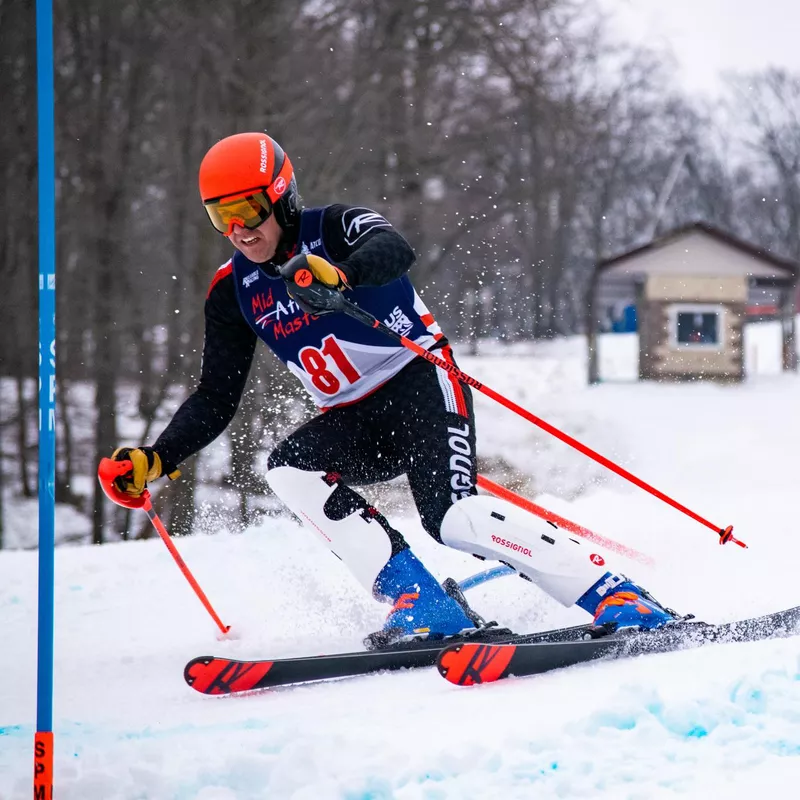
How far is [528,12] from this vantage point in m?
9.84

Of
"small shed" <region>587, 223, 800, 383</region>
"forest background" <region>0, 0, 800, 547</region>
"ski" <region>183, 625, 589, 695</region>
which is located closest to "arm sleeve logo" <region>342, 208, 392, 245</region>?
"ski" <region>183, 625, 589, 695</region>

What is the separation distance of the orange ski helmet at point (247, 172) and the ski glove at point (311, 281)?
39cm

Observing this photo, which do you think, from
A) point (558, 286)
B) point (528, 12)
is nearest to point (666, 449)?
point (528, 12)

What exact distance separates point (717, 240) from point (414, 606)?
15942 millimetres

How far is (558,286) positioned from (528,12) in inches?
624

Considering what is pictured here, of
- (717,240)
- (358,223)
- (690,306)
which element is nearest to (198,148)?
(358,223)

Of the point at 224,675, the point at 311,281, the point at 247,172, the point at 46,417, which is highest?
the point at 247,172

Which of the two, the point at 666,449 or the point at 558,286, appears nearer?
the point at 666,449

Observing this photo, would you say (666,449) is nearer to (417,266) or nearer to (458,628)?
(417,266)

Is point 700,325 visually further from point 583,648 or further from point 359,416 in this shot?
point 583,648

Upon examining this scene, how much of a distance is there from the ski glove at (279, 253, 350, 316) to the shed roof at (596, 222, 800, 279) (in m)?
15.4

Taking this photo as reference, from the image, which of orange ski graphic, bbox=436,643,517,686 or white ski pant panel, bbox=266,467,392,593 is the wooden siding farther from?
orange ski graphic, bbox=436,643,517,686

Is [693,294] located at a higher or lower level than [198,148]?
lower

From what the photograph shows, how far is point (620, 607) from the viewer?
264 centimetres
